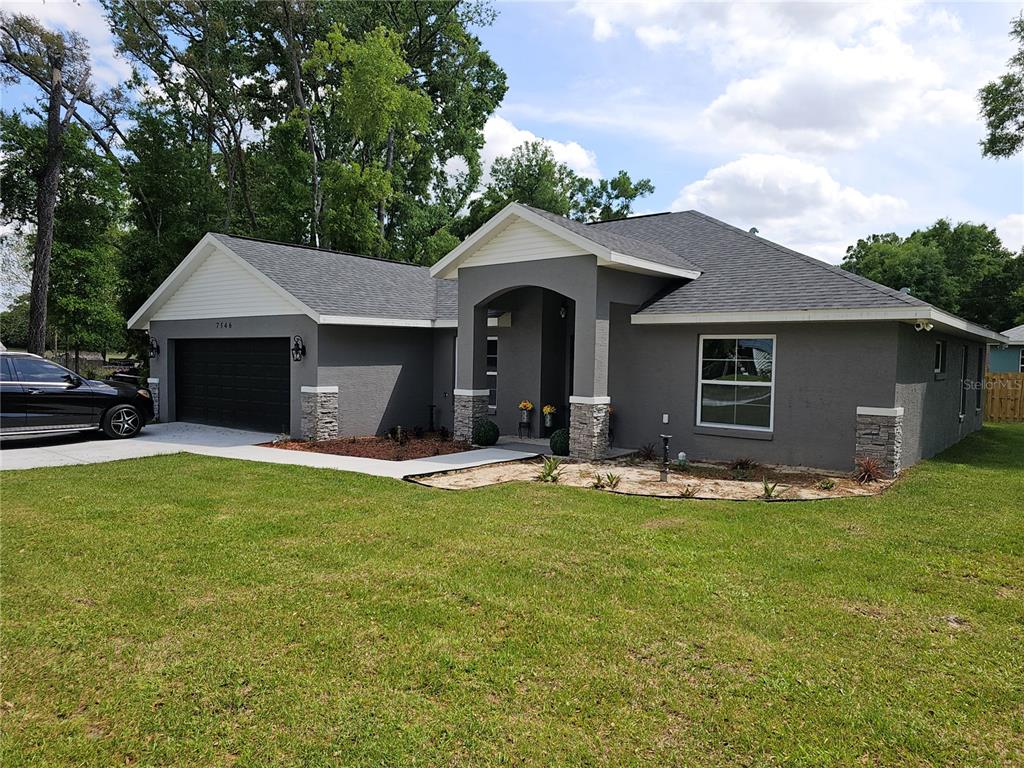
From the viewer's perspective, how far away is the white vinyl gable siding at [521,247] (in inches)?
447

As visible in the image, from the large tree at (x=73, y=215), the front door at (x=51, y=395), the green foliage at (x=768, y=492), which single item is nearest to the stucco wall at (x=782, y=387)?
the green foliage at (x=768, y=492)

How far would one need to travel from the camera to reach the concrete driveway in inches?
422

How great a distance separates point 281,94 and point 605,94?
25785 mm

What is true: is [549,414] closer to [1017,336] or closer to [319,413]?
[319,413]

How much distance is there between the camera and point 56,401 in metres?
12.2

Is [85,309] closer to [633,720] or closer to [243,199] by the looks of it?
[243,199]

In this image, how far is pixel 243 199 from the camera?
3203 centimetres

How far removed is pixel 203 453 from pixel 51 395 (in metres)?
3.35

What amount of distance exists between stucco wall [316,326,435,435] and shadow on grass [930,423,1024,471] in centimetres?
1075

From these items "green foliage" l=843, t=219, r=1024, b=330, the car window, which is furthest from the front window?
"green foliage" l=843, t=219, r=1024, b=330

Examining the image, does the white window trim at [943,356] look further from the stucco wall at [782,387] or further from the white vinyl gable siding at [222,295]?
the white vinyl gable siding at [222,295]

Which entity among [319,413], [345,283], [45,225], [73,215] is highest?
[73,215]

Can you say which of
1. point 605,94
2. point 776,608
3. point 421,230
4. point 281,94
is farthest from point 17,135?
point 776,608

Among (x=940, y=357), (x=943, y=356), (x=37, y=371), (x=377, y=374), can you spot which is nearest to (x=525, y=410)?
(x=377, y=374)
